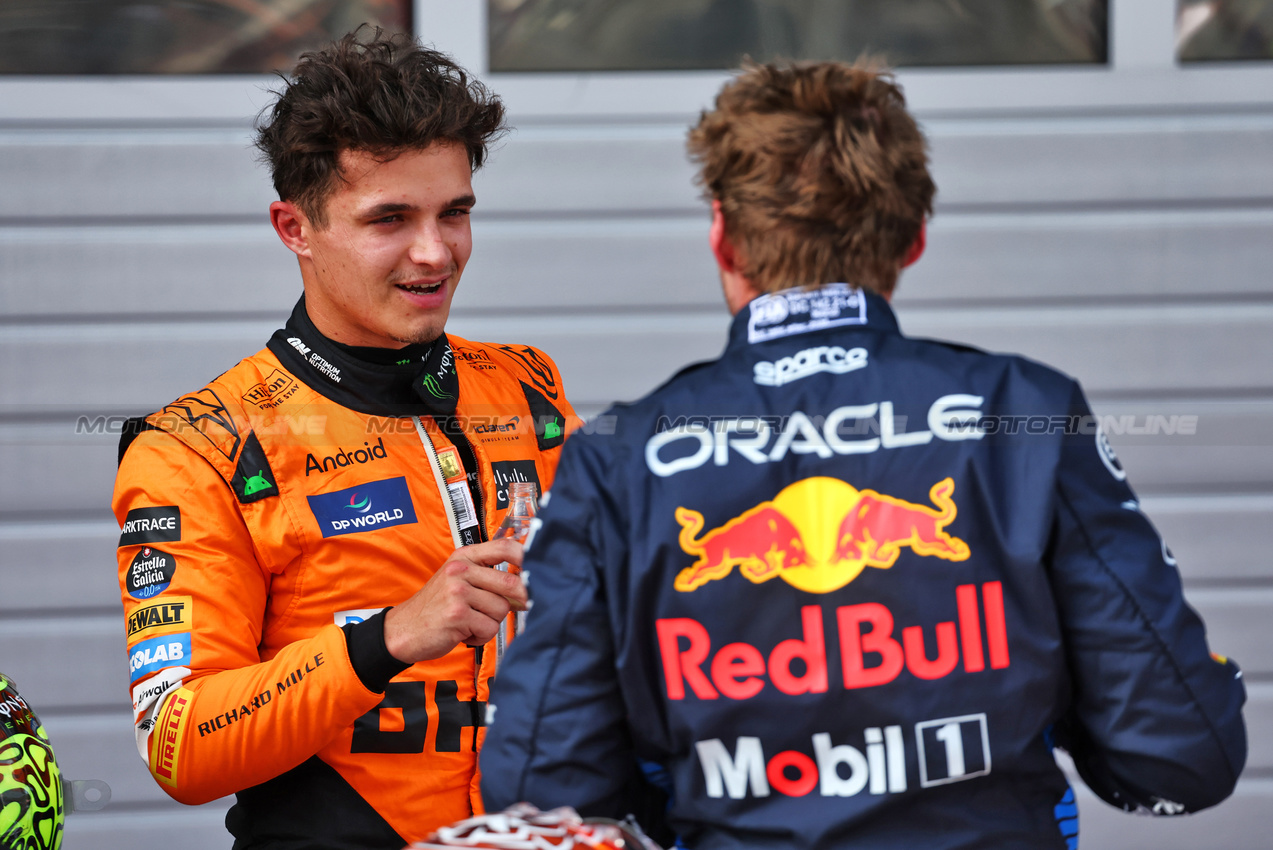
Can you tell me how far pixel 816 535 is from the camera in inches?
41.1

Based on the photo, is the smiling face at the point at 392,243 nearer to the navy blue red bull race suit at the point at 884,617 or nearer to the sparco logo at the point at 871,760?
the navy blue red bull race suit at the point at 884,617

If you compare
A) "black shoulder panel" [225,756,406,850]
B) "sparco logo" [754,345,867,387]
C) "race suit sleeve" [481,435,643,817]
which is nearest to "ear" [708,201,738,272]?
"sparco logo" [754,345,867,387]

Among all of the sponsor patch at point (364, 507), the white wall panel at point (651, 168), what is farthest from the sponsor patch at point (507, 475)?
the white wall panel at point (651, 168)

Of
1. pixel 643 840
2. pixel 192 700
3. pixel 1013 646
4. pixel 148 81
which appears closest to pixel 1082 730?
pixel 1013 646

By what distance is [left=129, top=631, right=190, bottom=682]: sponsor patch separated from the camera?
149cm

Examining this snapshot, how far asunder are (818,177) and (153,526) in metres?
1.03

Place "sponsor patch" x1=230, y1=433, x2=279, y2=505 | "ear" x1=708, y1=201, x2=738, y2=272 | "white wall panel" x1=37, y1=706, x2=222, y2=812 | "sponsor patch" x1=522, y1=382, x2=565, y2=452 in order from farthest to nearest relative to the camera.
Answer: "white wall panel" x1=37, y1=706, x2=222, y2=812 < "sponsor patch" x1=522, y1=382, x2=565, y2=452 < "sponsor patch" x1=230, y1=433, x2=279, y2=505 < "ear" x1=708, y1=201, x2=738, y2=272

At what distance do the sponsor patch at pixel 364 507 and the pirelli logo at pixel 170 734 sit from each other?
0.95 feet

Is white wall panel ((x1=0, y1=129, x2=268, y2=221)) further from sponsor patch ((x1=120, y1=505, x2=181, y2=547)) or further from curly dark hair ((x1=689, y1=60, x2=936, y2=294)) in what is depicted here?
curly dark hair ((x1=689, y1=60, x2=936, y2=294))

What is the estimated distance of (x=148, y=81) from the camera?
9.84 feet

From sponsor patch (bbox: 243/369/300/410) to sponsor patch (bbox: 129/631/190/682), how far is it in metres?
0.36

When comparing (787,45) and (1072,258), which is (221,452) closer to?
(787,45)

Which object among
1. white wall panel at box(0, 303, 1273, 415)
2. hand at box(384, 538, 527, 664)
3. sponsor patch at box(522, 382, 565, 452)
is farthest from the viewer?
white wall panel at box(0, 303, 1273, 415)

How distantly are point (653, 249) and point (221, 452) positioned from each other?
1.72m
